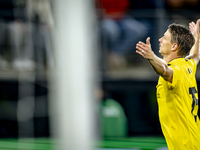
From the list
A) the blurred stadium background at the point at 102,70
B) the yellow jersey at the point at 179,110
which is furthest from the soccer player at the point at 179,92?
the blurred stadium background at the point at 102,70

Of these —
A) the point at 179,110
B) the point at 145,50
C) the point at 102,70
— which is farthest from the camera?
the point at 102,70

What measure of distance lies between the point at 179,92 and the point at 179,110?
58 mm

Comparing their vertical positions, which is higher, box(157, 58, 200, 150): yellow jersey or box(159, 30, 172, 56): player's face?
box(159, 30, 172, 56): player's face

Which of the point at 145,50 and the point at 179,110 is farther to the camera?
the point at 179,110

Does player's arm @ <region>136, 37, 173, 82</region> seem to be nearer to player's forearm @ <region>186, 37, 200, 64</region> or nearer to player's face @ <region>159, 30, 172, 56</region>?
player's face @ <region>159, 30, 172, 56</region>

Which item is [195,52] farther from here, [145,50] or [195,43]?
[145,50]

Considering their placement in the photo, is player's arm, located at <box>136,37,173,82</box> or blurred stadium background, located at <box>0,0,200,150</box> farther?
blurred stadium background, located at <box>0,0,200,150</box>

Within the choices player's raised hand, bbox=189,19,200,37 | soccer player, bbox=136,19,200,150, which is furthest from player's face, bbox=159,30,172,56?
player's raised hand, bbox=189,19,200,37

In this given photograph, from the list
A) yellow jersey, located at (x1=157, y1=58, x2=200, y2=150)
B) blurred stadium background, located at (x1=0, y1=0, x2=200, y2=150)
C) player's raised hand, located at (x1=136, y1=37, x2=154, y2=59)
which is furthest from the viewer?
blurred stadium background, located at (x1=0, y1=0, x2=200, y2=150)

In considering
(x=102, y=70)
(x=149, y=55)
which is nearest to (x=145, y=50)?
(x=149, y=55)

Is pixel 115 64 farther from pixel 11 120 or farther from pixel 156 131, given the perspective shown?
pixel 11 120

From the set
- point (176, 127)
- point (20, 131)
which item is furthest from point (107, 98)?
point (176, 127)

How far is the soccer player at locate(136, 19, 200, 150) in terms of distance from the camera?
1113mm

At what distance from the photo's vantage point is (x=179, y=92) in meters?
1.16
